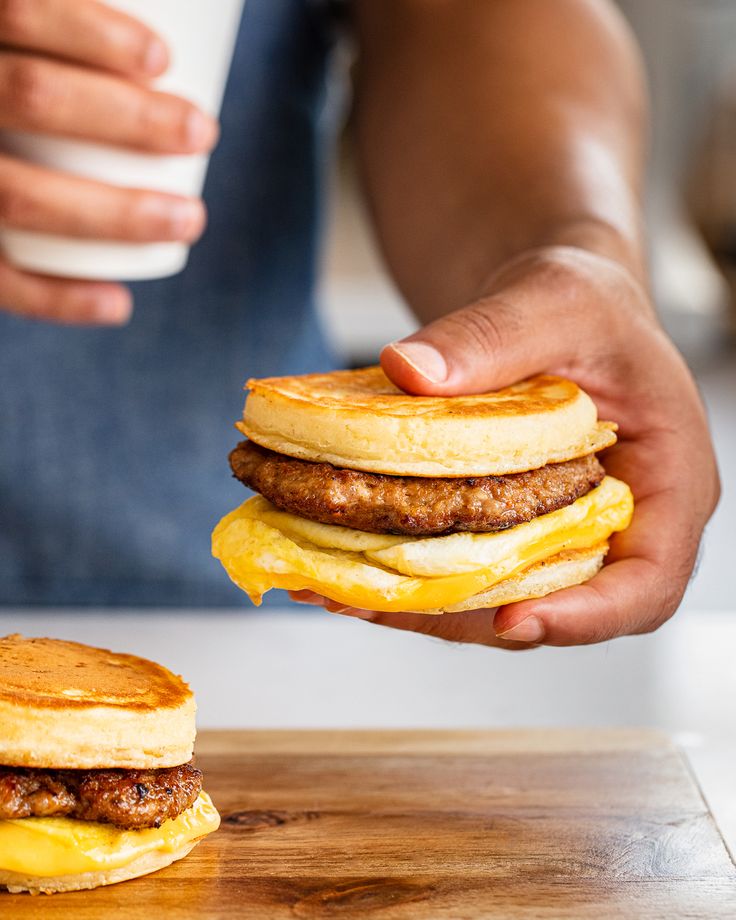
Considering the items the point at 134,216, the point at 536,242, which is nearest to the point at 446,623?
the point at 134,216

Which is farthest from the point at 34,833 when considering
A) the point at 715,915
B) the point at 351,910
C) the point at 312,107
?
the point at 312,107

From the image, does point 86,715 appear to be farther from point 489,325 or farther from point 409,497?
point 489,325

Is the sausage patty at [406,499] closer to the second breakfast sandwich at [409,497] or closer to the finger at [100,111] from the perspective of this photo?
the second breakfast sandwich at [409,497]

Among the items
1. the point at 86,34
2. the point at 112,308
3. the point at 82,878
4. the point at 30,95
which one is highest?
the point at 86,34

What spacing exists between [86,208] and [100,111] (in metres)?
0.14

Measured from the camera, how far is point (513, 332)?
1686 mm

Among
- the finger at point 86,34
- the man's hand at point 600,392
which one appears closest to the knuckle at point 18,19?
the finger at point 86,34

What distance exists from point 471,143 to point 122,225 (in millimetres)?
1095

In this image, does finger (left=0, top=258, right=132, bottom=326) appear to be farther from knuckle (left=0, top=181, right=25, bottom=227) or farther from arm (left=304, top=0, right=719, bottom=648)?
arm (left=304, top=0, right=719, bottom=648)

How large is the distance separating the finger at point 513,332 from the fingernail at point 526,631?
1.07 feet

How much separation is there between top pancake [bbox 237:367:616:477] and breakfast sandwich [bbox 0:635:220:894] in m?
0.38

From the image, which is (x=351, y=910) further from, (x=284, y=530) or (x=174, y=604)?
(x=174, y=604)

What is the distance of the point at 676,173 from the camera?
8.14m

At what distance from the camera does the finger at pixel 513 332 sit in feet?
5.17
